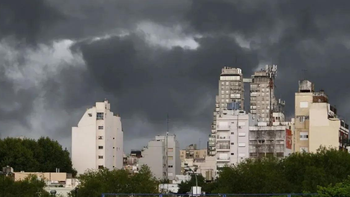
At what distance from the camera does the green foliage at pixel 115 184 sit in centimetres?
8131

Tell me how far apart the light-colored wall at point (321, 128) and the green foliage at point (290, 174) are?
2087 inches

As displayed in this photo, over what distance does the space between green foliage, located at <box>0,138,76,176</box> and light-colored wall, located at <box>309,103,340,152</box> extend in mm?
37633

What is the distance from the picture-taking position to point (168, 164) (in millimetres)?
179375

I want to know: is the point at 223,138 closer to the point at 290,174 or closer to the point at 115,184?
the point at 290,174

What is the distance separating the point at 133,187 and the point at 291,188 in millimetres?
13979

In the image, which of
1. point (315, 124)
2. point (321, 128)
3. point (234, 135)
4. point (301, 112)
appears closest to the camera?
point (321, 128)

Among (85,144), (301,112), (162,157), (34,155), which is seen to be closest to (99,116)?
(85,144)

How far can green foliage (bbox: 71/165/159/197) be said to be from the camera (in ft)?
267

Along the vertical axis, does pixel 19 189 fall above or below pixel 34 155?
below

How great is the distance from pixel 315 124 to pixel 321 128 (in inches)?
44.8

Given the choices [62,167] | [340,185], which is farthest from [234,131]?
[340,185]

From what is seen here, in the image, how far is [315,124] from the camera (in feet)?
479

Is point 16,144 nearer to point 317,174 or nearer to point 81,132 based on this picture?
point 81,132

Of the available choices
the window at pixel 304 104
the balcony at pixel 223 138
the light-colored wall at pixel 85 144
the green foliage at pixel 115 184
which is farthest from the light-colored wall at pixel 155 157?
the green foliage at pixel 115 184
